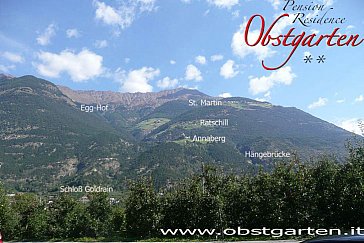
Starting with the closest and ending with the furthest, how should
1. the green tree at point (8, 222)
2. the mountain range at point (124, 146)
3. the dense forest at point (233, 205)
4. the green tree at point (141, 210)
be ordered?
the dense forest at point (233, 205)
the green tree at point (141, 210)
the green tree at point (8, 222)
the mountain range at point (124, 146)

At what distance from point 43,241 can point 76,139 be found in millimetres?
153943

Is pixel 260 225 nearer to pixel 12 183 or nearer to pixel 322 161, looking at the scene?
pixel 322 161

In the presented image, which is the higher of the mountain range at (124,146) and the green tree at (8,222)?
the mountain range at (124,146)

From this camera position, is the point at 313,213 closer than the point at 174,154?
Yes

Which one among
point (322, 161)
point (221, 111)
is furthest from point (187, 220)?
point (221, 111)

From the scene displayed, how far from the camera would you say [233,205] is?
26531 millimetres

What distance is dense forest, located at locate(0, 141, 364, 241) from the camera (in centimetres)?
2475

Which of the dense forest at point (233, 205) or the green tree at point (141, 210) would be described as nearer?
the dense forest at point (233, 205)

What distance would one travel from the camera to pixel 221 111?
Result: 642 feet

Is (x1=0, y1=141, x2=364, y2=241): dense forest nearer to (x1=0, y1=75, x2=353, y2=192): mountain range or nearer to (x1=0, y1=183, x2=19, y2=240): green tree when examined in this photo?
(x1=0, y1=183, x2=19, y2=240): green tree

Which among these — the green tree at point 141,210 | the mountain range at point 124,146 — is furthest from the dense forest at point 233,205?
the mountain range at point 124,146

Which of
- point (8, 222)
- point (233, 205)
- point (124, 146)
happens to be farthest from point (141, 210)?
point (124, 146)

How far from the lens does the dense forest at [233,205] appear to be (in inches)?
974

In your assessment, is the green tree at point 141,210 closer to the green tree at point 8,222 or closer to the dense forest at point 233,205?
the dense forest at point 233,205
